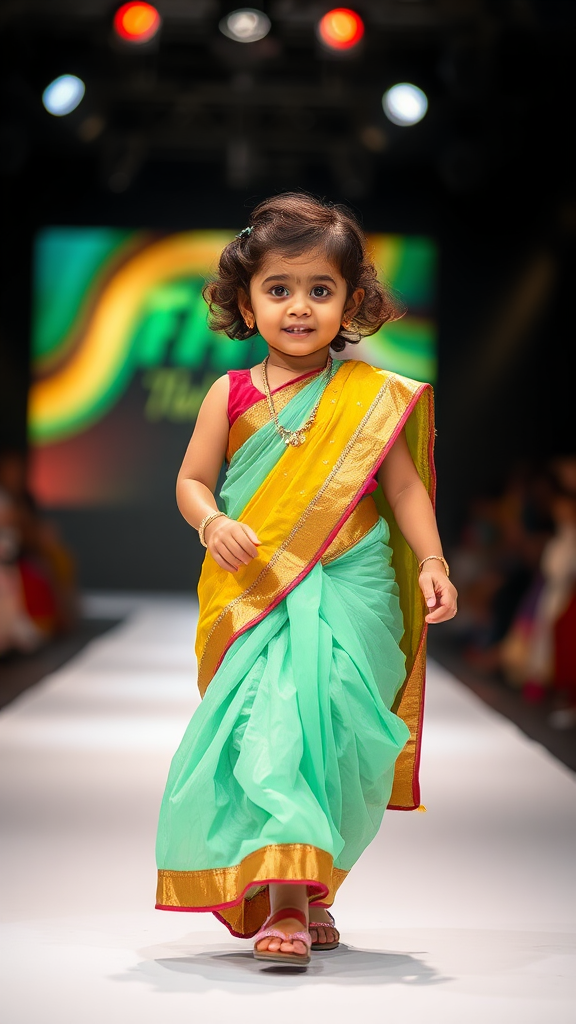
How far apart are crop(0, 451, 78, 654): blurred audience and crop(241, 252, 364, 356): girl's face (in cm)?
541

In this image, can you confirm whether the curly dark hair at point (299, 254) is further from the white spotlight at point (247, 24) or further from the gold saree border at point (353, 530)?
the white spotlight at point (247, 24)

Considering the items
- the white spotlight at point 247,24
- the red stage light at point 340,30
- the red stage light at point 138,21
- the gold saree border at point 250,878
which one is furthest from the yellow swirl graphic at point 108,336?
the gold saree border at point 250,878

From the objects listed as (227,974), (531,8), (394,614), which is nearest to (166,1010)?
(227,974)

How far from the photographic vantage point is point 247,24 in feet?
25.6

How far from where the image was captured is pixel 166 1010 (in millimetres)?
2000

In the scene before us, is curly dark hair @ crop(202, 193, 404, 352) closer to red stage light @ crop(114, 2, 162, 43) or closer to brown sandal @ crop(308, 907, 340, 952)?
brown sandal @ crop(308, 907, 340, 952)

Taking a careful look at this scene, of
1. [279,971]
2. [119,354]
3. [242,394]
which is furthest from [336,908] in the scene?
[119,354]

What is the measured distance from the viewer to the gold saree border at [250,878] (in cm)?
211

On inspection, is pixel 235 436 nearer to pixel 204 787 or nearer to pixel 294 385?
pixel 294 385

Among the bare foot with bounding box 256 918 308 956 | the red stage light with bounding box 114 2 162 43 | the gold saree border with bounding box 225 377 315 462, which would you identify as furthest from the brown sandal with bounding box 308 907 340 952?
the red stage light with bounding box 114 2 162 43

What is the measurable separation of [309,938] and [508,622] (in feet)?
19.3

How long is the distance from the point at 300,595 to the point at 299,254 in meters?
Answer: 0.54

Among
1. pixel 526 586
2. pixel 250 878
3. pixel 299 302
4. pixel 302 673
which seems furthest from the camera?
pixel 526 586

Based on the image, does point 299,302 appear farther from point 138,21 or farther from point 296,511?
point 138,21
